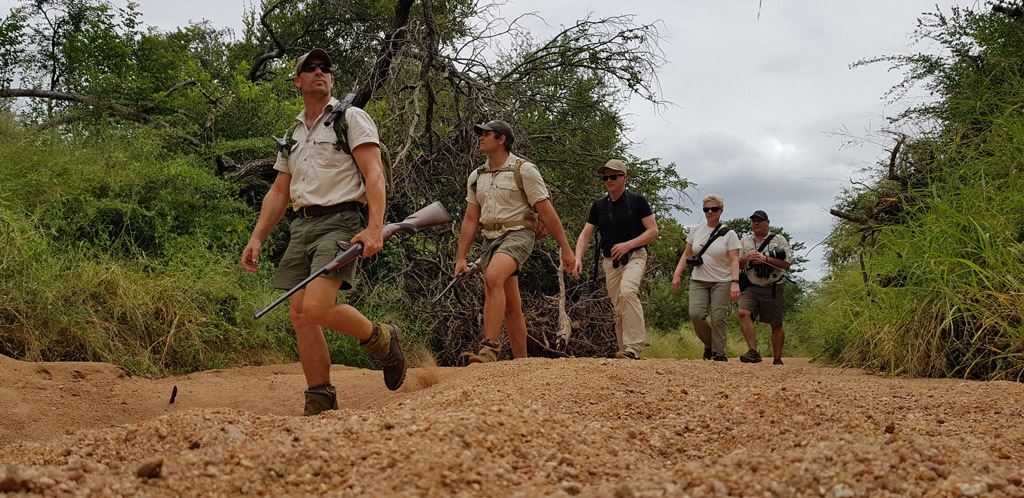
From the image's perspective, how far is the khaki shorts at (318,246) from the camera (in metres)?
4.30

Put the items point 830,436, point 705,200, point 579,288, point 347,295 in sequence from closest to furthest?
point 830,436 → point 705,200 → point 347,295 → point 579,288

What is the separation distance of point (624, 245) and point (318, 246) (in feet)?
12.3

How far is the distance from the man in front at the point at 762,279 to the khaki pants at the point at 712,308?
36 cm

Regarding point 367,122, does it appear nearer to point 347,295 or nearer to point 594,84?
point 347,295

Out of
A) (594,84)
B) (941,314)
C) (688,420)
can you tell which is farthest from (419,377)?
(594,84)

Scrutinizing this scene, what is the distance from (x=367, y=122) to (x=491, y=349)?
2.54 meters

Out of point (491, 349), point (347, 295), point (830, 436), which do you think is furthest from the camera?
point (347, 295)

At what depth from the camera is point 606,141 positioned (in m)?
11.9

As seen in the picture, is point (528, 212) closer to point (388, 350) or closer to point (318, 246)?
point (388, 350)

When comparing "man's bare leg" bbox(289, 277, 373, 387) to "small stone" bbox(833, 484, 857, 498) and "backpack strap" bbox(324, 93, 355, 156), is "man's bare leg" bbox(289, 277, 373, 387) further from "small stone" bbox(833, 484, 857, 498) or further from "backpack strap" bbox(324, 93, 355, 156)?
"small stone" bbox(833, 484, 857, 498)

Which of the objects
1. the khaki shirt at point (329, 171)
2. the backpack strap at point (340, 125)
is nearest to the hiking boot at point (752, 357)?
the khaki shirt at point (329, 171)

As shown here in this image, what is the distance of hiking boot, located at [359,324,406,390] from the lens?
4.68m

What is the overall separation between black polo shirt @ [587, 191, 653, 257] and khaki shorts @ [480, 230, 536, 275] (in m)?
1.47

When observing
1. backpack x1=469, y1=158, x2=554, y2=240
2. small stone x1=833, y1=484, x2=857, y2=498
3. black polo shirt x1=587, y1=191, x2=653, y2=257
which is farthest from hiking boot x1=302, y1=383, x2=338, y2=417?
black polo shirt x1=587, y1=191, x2=653, y2=257
